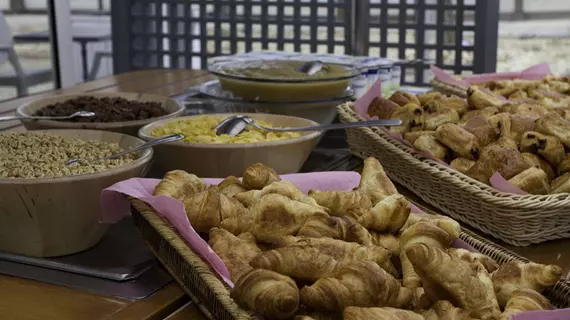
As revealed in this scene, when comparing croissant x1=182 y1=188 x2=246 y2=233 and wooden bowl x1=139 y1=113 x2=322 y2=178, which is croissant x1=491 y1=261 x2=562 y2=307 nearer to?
croissant x1=182 y1=188 x2=246 y2=233

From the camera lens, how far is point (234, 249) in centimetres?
87

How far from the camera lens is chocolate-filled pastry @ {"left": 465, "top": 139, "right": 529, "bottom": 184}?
120 centimetres

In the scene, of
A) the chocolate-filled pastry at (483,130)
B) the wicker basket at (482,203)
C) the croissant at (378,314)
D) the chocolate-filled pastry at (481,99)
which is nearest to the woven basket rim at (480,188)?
the wicker basket at (482,203)

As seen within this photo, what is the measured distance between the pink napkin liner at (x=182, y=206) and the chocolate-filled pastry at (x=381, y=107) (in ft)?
1.07

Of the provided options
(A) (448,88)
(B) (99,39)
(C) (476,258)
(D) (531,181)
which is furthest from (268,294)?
(B) (99,39)

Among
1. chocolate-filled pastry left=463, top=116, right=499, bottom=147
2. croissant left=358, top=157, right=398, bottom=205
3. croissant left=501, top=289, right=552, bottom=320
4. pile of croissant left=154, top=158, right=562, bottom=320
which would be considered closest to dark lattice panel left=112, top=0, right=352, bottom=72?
chocolate-filled pastry left=463, top=116, right=499, bottom=147

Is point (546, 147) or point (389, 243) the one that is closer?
point (389, 243)

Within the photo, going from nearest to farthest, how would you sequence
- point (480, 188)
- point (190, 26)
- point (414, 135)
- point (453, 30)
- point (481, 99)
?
1. point (480, 188)
2. point (414, 135)
3. point (481, 99)
4. point (453, 30)
5. point (190, 26)

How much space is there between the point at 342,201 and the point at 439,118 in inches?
18.5

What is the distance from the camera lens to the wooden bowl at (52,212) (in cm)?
96

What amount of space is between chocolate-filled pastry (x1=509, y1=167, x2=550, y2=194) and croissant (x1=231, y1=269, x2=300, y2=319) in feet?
1.73

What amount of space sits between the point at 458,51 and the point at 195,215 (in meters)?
2.24

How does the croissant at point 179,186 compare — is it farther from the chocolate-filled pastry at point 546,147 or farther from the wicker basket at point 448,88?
the wicker basket at point 448,88

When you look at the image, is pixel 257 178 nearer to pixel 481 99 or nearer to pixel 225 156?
pixel 225 156
